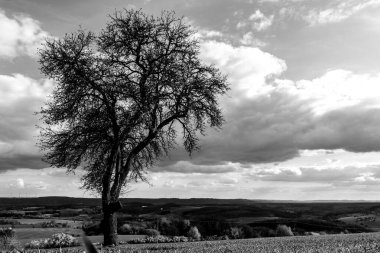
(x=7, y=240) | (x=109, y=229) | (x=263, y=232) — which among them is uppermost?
(x=109, y=229)

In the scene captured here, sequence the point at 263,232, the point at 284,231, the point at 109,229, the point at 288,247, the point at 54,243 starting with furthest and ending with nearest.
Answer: the point at 263,232
the point at 284,231
the point at 54,243
the point at 109,229
the point at 288,247

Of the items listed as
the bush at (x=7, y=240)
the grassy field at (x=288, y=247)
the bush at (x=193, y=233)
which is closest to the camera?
the grassy field at (x=288, y=247)

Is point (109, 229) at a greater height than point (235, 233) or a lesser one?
greater

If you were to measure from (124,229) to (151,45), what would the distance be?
15.4m

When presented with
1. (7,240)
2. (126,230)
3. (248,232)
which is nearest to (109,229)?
(7,240)

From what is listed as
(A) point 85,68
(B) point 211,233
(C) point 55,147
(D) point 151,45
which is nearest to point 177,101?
(D) point 151,45

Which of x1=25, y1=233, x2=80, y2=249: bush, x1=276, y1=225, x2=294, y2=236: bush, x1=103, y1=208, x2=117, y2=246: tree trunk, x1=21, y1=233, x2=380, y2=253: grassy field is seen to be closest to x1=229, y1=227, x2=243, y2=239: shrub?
x1=276, y1=225, x2=294, y2=236: bush

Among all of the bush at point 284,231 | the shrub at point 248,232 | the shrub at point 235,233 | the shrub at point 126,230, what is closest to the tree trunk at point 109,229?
the shrub at point 235,233

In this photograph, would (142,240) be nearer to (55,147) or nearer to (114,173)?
(114,173)

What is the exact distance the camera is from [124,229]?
33.8m

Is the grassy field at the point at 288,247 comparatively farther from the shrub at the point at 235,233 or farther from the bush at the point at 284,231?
the bush at the point at 284,231

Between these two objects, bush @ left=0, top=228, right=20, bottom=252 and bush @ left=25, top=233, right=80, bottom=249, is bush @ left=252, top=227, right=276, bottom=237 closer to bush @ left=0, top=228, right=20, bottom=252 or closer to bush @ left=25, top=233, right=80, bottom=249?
bush @ left=25, top=233, right=80, bottom=249

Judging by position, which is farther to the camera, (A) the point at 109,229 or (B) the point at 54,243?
(B) the point at 54,243

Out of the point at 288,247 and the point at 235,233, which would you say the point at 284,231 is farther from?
the point at 288,247
